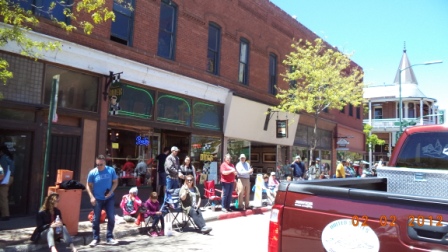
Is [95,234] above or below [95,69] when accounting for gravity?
below

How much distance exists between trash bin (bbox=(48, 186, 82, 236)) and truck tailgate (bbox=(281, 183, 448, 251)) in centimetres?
632

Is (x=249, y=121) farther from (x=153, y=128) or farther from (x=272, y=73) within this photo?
(x=153, y=128)

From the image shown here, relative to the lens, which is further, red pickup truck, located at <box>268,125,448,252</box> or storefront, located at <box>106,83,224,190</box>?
storefront, located at <box>106,83,224,190</box>

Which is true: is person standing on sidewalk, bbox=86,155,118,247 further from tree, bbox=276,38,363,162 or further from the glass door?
tree, bbox=276,38,363,162

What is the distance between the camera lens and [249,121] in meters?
17.0

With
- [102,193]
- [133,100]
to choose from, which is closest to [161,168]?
[133,100]

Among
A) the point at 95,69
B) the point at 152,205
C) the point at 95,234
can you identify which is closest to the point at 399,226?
the point at 95,234

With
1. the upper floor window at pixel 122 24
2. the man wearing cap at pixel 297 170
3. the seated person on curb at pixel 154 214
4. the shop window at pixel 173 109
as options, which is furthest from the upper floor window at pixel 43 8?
the man wearing cap at pixel 297 170

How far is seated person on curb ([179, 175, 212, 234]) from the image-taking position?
29.2 ft

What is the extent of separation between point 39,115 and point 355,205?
9.06 meters

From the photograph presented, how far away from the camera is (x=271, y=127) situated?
60.8ft

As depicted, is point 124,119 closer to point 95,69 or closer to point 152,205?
point 95,69

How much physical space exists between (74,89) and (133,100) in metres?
2.01

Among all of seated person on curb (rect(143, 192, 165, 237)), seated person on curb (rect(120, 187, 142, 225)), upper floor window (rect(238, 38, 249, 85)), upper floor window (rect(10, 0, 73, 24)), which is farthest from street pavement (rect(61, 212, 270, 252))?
upper floor window (rect(238, 38, 249, 85))
